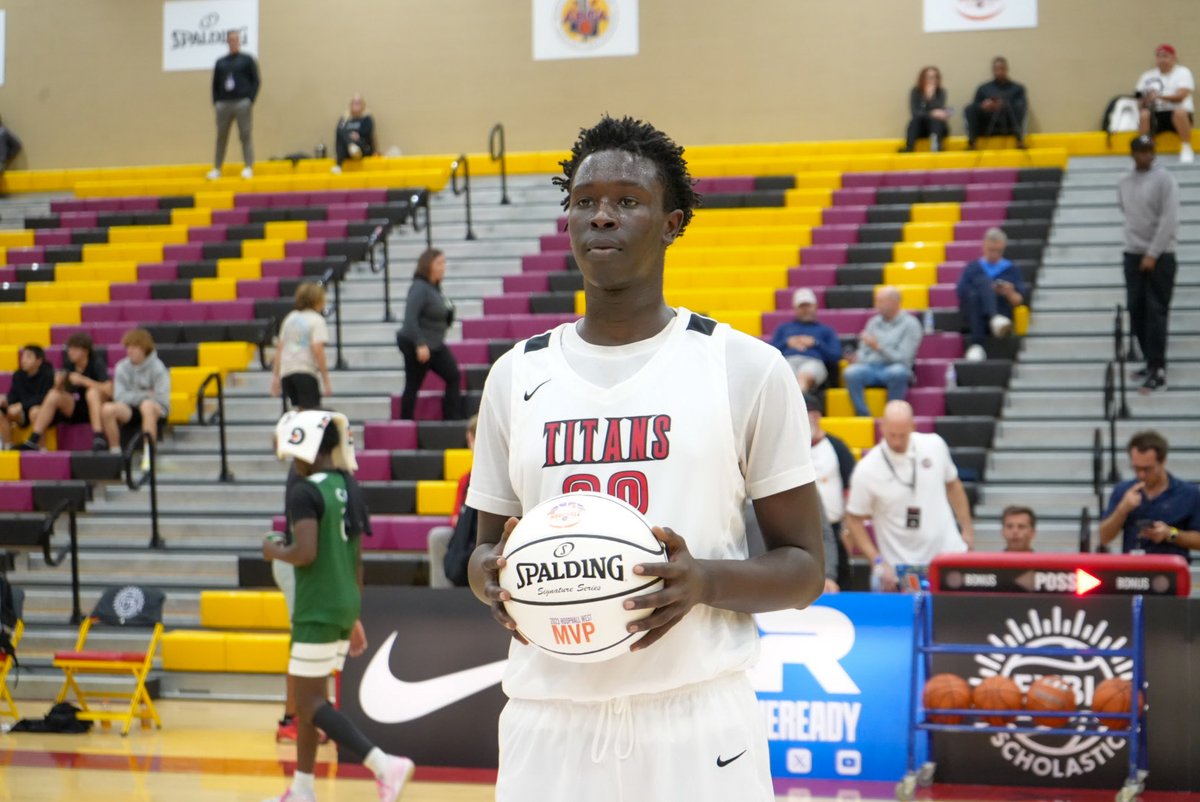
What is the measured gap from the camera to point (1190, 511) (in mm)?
8156

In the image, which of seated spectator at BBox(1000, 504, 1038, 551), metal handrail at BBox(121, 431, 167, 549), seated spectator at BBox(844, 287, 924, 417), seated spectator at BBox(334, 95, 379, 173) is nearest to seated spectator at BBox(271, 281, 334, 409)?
metal handrail at BBox(121, 431, 167, 549)

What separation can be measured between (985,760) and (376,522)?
16.9 ft

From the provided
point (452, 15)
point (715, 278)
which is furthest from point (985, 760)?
point (452, 15)

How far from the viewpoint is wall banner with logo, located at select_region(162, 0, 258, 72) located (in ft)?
68.1

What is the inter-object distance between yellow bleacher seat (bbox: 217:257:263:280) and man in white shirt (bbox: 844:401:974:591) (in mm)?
8951

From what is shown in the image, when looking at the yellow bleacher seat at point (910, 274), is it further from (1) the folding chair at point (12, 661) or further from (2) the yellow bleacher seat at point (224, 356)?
(1) the folding chair at point (12, 661)

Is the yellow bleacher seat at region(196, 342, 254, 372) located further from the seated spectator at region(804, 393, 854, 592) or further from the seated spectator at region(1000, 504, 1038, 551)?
the seated spectator at region(1000, 504, 1038, 551)

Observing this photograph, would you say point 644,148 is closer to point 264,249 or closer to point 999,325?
point 999,325

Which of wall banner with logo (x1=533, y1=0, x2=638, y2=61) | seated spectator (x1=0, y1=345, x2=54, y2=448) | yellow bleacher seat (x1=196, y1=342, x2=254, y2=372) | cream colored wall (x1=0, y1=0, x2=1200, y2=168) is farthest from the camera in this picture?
wall banner with logo (x1=533, y1=0, x2=638, y2=61)

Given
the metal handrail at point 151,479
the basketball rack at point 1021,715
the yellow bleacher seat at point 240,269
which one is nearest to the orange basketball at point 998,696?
the basketball rack at point 1021,715

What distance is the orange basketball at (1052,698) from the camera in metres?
6.98

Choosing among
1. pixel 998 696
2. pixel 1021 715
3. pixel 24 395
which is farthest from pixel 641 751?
pixel 24 395

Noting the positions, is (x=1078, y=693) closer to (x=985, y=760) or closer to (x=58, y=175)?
(x=985, y=760)

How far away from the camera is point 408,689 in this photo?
7777mm
